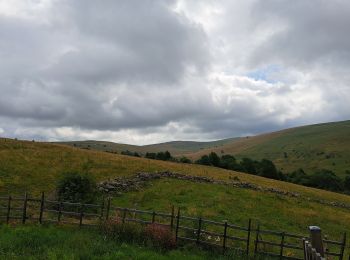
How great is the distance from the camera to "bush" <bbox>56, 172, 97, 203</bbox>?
31406mm

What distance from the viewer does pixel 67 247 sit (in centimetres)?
1812

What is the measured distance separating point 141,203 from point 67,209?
8.37m

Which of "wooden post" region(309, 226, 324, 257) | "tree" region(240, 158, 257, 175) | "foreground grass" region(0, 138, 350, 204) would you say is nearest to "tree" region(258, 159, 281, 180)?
"tree" region(240, 158, 257, 175)

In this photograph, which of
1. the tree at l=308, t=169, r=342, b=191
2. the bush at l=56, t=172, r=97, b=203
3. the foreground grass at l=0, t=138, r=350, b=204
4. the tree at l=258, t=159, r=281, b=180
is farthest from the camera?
the tree at l=308, t=169, r=342, b=191

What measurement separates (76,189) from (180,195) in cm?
1169

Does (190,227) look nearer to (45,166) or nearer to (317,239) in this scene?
(317,239)

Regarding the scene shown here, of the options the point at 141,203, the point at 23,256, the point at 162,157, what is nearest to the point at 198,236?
the point at 23,256

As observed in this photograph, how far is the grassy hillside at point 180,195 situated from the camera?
114 feet

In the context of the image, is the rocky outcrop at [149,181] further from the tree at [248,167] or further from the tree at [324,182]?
the tree at [324,182]

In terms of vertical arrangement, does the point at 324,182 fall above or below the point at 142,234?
above

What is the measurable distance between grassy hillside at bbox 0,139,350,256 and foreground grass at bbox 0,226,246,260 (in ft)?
42.1

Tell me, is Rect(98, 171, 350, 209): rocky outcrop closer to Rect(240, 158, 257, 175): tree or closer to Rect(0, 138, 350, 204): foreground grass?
Rect(0, 138, 350, 204): foreground grass

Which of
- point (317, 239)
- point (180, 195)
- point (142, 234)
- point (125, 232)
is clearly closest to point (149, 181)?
point (180, 195)

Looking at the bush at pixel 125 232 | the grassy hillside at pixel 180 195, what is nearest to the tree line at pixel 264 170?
the grassy hillside at pixel 180 195
